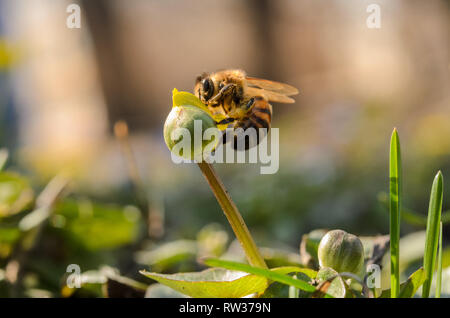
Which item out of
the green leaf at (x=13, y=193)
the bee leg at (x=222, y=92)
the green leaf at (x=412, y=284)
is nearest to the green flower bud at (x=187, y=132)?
the green leaf at (x=412, y=284)

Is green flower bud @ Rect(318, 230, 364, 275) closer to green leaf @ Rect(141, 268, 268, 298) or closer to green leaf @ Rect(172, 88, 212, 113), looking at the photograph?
green leaf @ Rect(141, 268, 268, 298)

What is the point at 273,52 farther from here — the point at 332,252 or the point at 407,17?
the point at 332,252

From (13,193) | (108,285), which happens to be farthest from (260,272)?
(13,193)

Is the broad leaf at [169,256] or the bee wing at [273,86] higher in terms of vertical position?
the bee wing at [273,86]

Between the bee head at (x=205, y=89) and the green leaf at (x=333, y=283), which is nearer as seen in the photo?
the green leaf at (x=333, y=283)

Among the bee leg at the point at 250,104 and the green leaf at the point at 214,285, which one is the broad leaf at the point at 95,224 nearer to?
the bee leg at the point at 250,104

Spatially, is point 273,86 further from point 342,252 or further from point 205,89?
point 342,252
